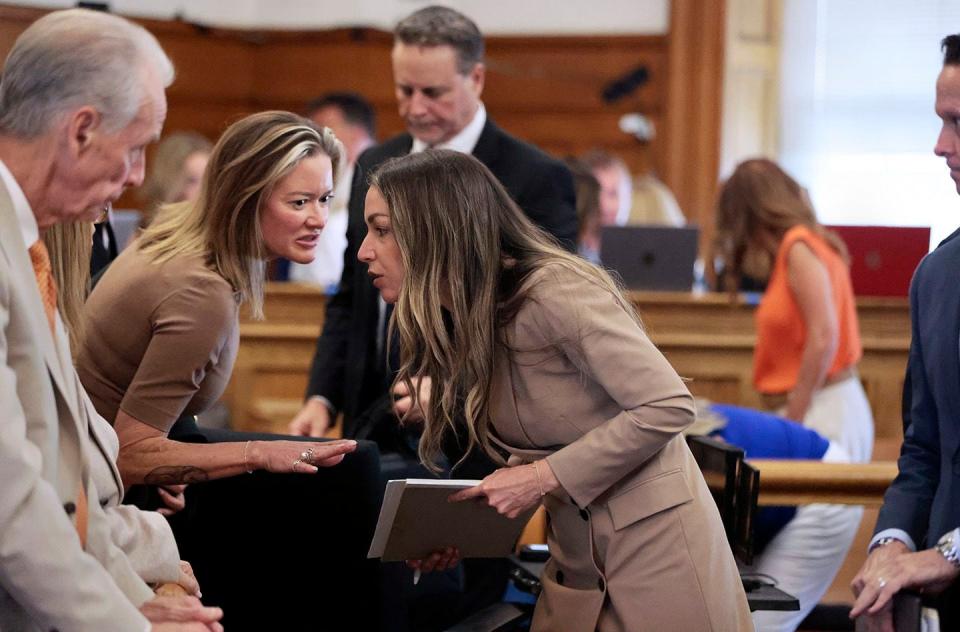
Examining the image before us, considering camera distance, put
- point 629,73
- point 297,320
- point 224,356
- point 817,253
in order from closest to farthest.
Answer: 1. point 224,356
2. point 817,253
3. point 297,320
4. point 629,73

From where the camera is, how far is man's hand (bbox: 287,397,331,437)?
11.0 ft

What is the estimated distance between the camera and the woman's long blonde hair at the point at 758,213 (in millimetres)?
4656

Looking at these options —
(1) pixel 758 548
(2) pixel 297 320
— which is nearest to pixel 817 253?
(1) pixel 758 548

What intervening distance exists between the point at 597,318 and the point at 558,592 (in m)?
0.48

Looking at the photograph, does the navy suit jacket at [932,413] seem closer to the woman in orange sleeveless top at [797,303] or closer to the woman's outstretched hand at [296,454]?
the woman's outstretched hand at [296,454]

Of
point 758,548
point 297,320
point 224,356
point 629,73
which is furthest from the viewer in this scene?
point 629,73

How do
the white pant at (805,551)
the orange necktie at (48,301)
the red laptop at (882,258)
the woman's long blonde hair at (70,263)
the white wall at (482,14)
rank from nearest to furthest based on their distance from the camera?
1. the orange necktie at (48,301)
2. the woman's long blonde hair at (70,263)
3. the white pant at (805,551)
4. the red laptop at (882,258)
5. the white wall at (482,14)

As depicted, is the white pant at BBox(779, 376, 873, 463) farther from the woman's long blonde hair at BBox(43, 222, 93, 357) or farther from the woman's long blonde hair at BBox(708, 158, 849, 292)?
the woman's long blonde hair at BBox(43, 222, 93, 357)

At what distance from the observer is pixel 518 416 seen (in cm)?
220

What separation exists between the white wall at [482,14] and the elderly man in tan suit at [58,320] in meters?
7.27

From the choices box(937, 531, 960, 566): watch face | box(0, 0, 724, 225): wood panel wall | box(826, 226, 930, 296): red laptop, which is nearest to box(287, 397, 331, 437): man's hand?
box(937, 531, 960, 566): watch face

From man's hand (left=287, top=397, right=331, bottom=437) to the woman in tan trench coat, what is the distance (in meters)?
1.13

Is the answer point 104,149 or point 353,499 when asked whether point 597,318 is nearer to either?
point 353,499

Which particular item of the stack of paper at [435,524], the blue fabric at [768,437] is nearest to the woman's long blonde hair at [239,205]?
the stack of paper at [435,524]
